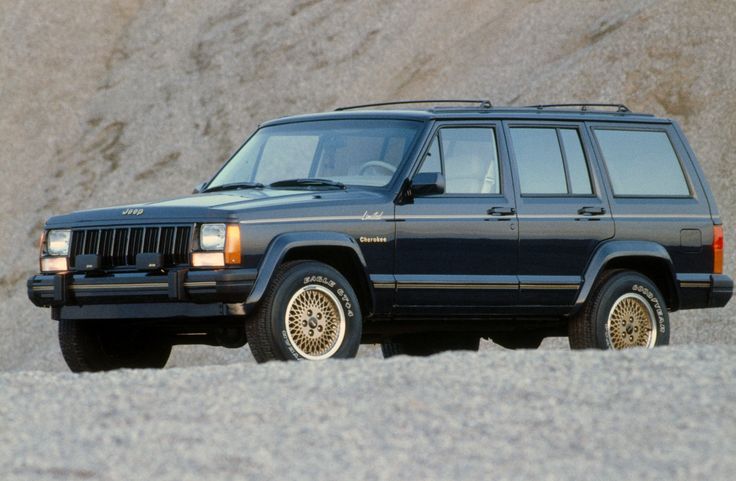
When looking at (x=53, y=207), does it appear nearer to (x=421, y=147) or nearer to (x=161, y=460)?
(x=421, y=147)

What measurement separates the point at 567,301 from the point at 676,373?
3177 mm

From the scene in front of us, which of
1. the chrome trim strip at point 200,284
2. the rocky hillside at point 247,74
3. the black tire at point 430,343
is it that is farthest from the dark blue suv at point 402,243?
the rocky hillside at point 247,74

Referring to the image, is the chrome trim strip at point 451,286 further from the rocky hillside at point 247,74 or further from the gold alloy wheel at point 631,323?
the rocky hillside at point 247,74

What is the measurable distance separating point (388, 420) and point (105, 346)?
4.07 metres

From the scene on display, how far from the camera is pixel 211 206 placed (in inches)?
380

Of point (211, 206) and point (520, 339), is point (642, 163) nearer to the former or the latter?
point (520, 339)

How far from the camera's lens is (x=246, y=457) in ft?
20.6

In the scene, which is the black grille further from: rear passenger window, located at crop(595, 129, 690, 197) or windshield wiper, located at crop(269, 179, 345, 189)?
rear passenger window, located at crop(595, 129, 690, 197)

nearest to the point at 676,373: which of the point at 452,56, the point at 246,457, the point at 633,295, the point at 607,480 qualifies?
the point at 607,480

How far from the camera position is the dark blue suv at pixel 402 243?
9547mm

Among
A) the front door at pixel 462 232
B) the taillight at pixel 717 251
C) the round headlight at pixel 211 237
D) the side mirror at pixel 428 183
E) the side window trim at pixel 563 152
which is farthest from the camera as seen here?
the taillight at pixel 717 251

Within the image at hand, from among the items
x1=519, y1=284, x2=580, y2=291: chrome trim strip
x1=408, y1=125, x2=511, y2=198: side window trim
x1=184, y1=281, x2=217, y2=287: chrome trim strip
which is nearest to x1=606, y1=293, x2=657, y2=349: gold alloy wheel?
x1=519, y1=284, x2=580, y2=291: chrome trim strip

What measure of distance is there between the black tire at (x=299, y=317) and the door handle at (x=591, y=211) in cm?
218

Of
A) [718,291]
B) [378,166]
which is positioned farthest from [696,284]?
[378,166]
